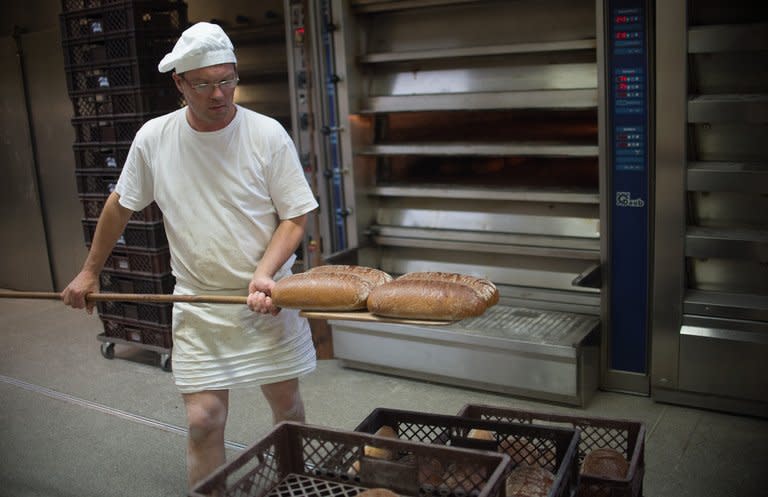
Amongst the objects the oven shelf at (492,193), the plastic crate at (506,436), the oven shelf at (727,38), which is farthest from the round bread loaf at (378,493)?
the oven shelf at (727,38)

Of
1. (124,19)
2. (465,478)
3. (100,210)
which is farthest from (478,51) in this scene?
(465,478)

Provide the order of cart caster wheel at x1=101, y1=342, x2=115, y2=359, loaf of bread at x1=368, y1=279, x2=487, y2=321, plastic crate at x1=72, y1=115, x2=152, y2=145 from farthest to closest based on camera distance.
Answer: cart caster wheel at x1=101, y1=342, x2=115, y2=359 < plastic crate at x1=72, y1=115, x2=152, y2=145 < loaf of bread at x1=368, y1=279, x2=487, y2=321

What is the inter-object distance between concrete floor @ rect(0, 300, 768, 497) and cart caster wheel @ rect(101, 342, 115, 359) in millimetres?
38

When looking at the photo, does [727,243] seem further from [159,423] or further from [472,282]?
[159,423]

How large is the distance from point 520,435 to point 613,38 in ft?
7.27

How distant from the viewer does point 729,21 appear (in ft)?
11.9

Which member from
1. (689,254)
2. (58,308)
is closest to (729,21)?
(689,254)

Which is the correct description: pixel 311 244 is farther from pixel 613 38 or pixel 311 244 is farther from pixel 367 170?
pixel 613 38

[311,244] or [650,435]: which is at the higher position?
[311,244]

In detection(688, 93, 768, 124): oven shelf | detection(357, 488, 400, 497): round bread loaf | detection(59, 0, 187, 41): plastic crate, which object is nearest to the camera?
detection(357, 488, 400, 497): round bread loaf

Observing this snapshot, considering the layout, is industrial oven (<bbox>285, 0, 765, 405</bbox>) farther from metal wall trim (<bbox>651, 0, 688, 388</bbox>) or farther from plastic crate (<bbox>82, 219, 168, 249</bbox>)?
plastic crate (<bbox>82, 219, 168, 249</bbox>)

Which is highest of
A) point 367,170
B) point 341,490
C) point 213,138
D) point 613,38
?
point 613,38

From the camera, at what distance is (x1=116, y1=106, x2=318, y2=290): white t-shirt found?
2682 millimetres

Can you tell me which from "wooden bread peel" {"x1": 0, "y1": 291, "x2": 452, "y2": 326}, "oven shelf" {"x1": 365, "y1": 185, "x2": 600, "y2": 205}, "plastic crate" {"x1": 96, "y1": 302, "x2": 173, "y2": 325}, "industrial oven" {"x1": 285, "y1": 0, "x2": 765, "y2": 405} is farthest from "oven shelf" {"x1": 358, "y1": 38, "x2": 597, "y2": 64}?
"wooden bread peel" {"x1": 0, "y1": 291, "x2": 452, "y2": 326}
